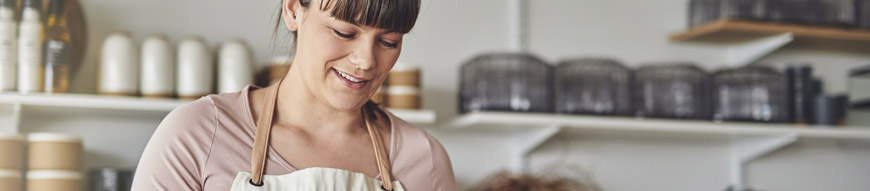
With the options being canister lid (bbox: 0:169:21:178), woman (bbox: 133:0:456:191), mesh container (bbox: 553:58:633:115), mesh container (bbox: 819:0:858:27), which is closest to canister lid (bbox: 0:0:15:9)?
canister lid (bbox: 0:169:21:178)

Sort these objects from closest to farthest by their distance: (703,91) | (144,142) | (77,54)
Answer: (77,54) → (144,142) → (703,91)

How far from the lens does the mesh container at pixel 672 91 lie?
2.28 metres

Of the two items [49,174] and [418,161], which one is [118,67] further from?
[418,161]

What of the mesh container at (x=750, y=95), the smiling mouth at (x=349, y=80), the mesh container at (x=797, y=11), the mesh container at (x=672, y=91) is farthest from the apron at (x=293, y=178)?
the mesh container at (x=797, y=11)

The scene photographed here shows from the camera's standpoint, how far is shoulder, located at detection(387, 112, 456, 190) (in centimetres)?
109

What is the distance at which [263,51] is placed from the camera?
2166 mm

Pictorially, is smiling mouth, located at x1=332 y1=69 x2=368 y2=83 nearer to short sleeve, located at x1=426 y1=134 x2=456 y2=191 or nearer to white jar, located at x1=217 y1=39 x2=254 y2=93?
short sleeve, located at x1=426 y1=134 x2=456 y2=191


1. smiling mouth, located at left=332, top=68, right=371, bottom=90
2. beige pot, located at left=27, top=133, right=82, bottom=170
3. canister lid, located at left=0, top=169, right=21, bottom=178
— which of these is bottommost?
canister lid, located at left=0, top=169, right=21, bottom=178

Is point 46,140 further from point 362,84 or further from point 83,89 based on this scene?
point 362,84

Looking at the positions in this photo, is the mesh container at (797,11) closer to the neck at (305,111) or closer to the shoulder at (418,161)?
the shoulder at (418,161)

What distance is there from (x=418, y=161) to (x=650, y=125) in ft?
3.95

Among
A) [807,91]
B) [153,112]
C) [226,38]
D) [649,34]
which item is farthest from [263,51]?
[807,91]

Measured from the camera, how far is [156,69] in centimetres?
188

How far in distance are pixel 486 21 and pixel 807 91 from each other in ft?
2.82
